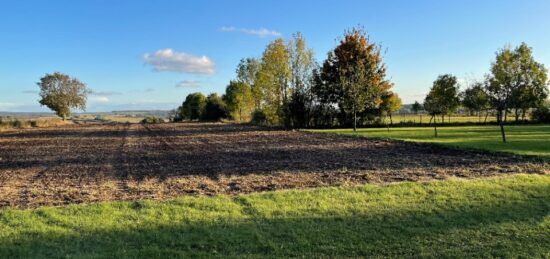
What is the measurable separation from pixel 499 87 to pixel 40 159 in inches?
864

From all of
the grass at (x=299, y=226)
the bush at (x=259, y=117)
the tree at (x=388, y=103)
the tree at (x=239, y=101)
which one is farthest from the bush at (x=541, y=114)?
the grass at (x=299, y=226)

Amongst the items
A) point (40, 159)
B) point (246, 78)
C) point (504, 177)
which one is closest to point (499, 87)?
point (504, 177)

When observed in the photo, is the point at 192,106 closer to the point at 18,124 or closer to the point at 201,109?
the point at 201,109

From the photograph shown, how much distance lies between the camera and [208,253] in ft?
18.5

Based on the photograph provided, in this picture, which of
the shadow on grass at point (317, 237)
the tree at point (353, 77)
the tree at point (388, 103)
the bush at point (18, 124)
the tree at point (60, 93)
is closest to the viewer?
the shadow on grass at point (317, 237)

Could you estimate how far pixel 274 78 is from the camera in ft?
162

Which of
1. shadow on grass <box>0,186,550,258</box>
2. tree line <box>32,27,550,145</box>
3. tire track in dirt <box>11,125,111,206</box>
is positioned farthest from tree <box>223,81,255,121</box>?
shadow on grass <box>0,186,550,258</box>

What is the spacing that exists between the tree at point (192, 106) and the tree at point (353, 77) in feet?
171

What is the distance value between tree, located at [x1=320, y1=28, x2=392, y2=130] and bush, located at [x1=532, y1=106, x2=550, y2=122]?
2177 centimetres

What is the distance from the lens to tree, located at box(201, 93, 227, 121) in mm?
86481

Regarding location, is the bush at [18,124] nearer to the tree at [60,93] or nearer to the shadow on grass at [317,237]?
the tree at [60,93]

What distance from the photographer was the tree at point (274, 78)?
48.5 meters

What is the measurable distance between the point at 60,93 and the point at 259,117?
46.9 metres

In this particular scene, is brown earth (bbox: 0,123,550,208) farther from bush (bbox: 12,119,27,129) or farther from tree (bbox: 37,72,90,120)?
tree (bbox: 37,72,90,120)
